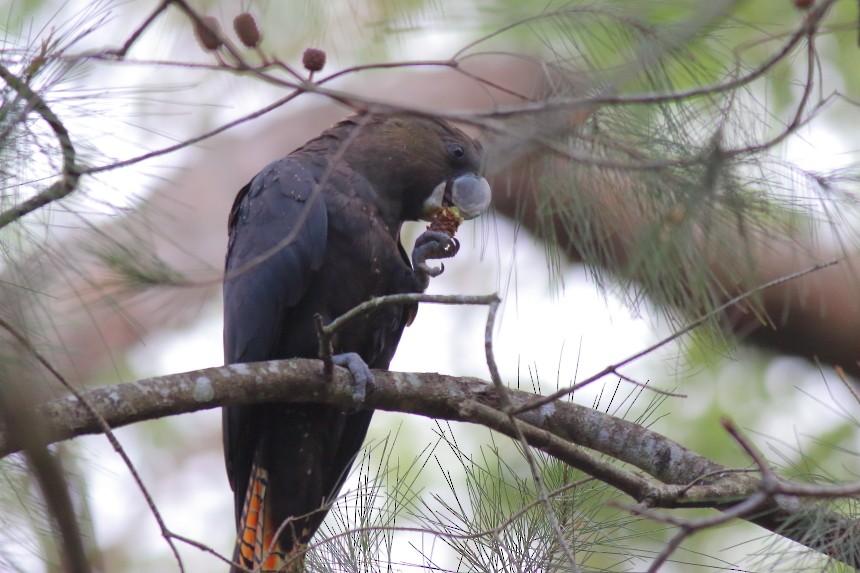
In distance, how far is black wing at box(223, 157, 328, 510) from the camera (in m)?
2.64

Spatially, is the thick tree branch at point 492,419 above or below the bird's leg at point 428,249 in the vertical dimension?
below

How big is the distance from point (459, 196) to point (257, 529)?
122 cm

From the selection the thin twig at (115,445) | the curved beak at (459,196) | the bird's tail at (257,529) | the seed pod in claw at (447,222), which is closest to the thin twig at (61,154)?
the thin twig at (115,445)

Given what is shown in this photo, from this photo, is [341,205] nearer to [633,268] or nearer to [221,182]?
[633,268]

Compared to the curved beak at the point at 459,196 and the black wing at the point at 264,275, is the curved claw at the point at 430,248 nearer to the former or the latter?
the curved beak at the point at 459,196

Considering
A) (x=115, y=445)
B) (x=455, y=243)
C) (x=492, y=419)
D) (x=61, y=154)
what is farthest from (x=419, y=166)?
(x=115, y=445)

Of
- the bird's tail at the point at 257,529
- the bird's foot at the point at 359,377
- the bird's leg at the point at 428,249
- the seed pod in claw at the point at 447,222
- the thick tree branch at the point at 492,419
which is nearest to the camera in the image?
the thick tree branch at the point at 492,419

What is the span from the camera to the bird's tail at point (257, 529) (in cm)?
263

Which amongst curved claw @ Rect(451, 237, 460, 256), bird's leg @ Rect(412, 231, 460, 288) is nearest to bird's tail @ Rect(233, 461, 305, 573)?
bird's leg @ Rect(412, 231, 460, 288)

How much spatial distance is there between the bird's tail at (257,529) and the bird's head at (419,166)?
928 millimetres

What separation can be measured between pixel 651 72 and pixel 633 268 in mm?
387

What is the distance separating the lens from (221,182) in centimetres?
511

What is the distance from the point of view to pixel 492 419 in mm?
2025

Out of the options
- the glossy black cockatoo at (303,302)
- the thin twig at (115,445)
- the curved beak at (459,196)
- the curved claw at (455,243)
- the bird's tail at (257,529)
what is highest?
the curved beak at (459,196)
